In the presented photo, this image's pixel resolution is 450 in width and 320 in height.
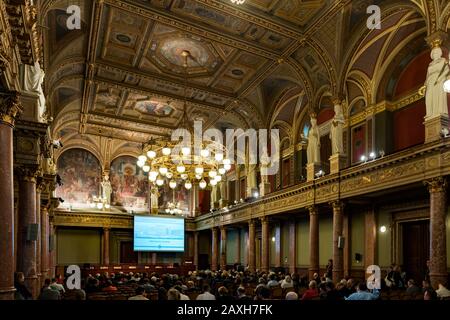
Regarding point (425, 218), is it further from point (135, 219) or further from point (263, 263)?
point (135, 219)

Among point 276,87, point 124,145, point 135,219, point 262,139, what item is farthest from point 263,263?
point 124,145

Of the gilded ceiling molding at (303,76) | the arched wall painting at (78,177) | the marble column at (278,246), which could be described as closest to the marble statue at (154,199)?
the arched wall painting at (78,177)

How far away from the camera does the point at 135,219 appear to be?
23.3 meters

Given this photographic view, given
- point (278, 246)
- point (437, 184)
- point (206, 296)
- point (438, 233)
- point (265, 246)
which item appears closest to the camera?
point (206, 296)

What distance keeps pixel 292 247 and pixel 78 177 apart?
43.8 ft

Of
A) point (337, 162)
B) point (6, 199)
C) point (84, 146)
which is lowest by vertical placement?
point (6, 199)

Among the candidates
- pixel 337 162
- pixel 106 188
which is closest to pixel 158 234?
pixel 106 188

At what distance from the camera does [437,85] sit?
9867 mm

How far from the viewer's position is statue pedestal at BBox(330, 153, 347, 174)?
13008 mm

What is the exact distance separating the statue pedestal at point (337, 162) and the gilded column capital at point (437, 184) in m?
3.54

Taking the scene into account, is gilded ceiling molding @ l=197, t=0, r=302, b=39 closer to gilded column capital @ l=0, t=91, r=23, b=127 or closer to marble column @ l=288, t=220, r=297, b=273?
gilded column capital @ l=0, t=91, r=23, b=127

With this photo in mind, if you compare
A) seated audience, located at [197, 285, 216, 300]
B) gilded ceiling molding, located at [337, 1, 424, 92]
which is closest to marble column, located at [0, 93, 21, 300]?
seated audience, located at [197, 285, 216, 300]

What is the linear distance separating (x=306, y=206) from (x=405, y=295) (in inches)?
240

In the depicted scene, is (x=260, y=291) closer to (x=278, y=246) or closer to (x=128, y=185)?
(x=278, y=246)
